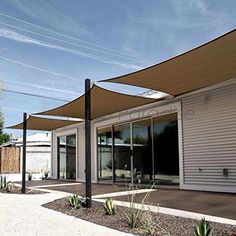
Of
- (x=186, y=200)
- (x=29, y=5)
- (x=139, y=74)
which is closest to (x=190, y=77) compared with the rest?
(x=139, y=74)

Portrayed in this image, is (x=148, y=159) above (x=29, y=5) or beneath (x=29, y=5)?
beneath

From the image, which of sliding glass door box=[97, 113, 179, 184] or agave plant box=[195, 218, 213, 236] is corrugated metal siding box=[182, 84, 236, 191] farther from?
agave plant box=[195, 218, 213, 236]

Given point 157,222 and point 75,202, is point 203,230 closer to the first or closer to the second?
point 157,222

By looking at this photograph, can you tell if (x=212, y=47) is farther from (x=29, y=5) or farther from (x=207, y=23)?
(x=29, y=5)

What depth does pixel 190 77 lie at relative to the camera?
A: 711 centimetres

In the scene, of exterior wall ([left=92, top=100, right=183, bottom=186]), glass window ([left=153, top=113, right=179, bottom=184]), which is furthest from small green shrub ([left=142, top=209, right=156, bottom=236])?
glass window ([left=153, top=113, right=179, bottom=184])

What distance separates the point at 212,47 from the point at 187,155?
458 cm

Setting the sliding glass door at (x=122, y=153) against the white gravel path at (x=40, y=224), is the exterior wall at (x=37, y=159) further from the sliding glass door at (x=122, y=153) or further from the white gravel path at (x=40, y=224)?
the white gravel path at (x=40, y=224)

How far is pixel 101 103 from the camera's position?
953 centimetres

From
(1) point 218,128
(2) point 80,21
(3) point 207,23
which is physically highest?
(2) point 80,21

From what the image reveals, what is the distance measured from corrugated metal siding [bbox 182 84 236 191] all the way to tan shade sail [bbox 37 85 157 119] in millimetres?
1267

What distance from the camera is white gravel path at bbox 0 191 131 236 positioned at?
4.64 metres

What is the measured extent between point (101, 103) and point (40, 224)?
482 cm

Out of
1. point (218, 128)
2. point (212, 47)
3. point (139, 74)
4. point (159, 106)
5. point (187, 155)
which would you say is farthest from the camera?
point (159, 106)
